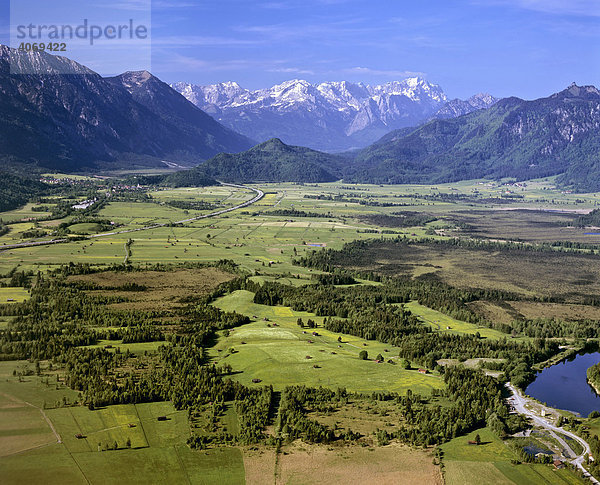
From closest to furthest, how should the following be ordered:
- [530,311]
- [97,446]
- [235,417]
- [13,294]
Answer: [97,446]
[235,417]
[13,294]
[530,311]

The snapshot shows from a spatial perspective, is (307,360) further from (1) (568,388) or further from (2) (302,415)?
(1) (568,388)

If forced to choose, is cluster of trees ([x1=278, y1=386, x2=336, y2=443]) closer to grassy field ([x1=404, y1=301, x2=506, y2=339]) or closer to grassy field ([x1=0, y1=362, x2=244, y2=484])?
grassy field ([x1=0, y1=362, x2=244, y2=484])

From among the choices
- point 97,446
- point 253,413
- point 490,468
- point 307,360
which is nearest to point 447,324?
point 307,360

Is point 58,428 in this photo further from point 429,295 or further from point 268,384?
point 429,295

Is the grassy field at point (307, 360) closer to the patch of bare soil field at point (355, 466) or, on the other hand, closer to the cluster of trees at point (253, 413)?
the cluster of trees at point (253, 413)

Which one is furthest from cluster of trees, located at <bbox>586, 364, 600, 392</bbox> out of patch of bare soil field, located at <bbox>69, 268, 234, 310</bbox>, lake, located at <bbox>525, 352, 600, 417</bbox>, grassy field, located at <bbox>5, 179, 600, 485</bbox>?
patch of bare soil field, located at <bbox>69, 268, 234, 310</bbox>

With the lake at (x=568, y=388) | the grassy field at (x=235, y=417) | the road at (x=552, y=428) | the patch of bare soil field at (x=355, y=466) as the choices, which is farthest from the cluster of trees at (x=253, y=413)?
the lake at (x=568, y=388)

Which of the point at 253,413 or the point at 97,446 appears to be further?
the point at 253,413
